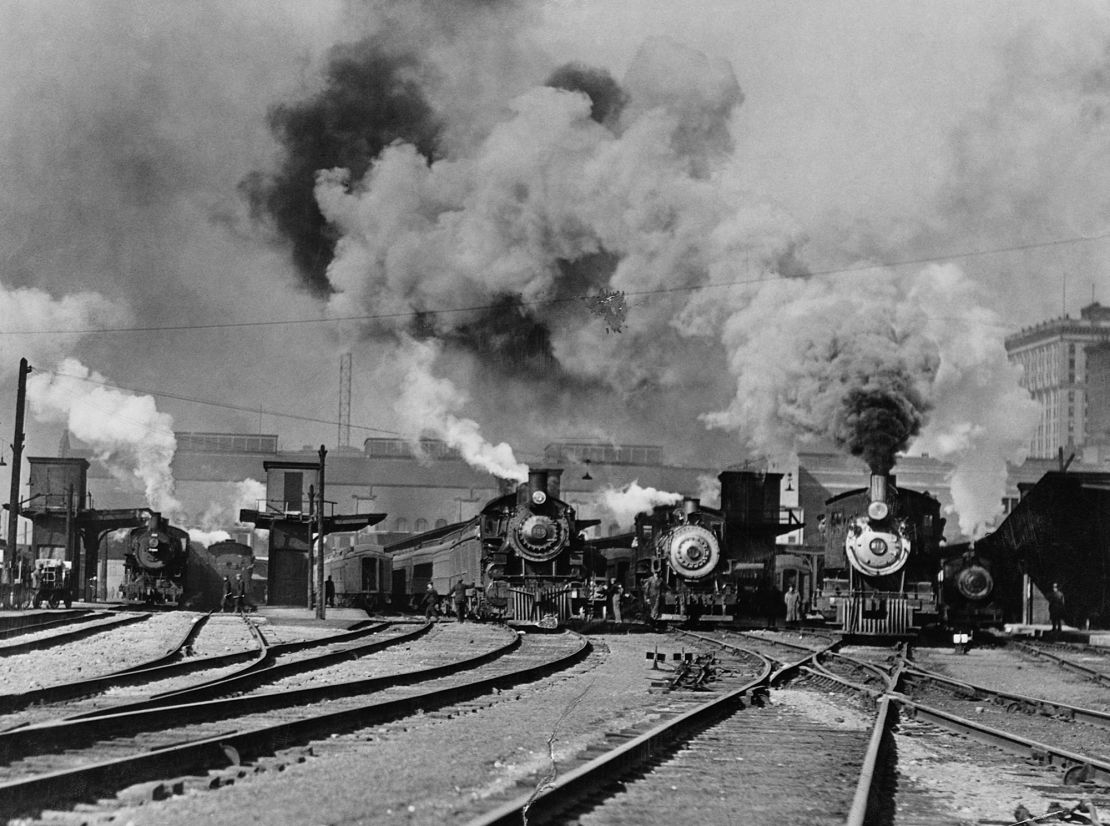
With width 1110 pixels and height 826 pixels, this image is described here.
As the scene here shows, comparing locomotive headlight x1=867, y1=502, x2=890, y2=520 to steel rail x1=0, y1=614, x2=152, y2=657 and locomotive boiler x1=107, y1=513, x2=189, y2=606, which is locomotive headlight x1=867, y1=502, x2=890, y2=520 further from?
locomotive boiler x1=107, y1=513, x2=189, y2=606

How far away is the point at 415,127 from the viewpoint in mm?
34812

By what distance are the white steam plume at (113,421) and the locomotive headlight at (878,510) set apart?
21.6 m

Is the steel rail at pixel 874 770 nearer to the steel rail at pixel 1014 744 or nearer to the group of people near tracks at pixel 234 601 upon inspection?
the steel rail at pixel 1014 744

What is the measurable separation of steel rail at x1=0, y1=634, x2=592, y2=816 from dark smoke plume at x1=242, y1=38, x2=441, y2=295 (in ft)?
70.4

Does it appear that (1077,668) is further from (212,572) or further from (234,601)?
(212,572)

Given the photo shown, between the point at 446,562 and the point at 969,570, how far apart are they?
16.9 meters

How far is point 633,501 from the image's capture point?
1911 inches

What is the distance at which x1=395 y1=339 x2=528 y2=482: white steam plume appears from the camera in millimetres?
42781

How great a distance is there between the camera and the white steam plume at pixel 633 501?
45.9 metres

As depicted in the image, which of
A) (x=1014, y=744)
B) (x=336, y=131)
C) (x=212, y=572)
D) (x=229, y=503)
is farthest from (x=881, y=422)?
(x=229, y=503)

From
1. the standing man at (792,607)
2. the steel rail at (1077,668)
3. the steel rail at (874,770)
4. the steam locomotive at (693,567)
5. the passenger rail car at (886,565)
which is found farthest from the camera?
the standing man at (792,607)

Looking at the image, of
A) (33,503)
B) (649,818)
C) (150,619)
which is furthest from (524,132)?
(649,818)

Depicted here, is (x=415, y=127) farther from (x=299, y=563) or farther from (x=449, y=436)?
(x=299, y=563)

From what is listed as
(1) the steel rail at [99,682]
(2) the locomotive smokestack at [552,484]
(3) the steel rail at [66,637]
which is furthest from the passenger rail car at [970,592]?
(1) the steel rail at [99,682]
